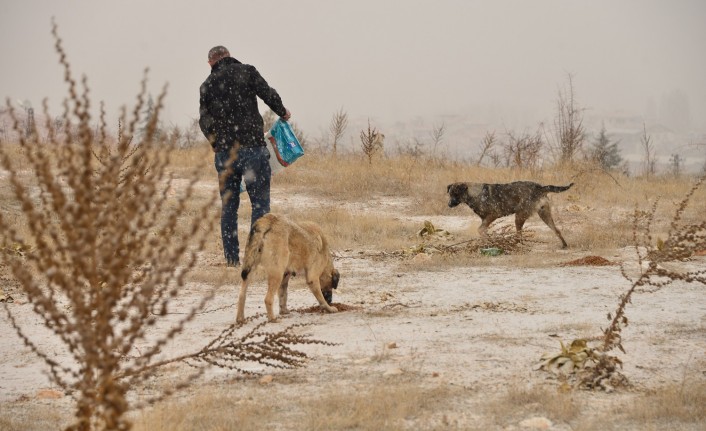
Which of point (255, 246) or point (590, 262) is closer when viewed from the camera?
point (255, 246)

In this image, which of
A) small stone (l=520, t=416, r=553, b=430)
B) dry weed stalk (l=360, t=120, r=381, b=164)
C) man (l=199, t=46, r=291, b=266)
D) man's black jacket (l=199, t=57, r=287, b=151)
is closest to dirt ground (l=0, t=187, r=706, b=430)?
small stone (l=520, t=416, r=553, b=430)

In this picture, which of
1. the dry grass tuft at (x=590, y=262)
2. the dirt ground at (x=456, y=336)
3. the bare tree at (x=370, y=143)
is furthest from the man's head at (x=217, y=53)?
the bare tree at (x=370, y=143)

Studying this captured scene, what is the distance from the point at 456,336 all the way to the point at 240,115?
359 cm

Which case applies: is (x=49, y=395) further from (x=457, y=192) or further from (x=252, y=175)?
(x=457, y=192)

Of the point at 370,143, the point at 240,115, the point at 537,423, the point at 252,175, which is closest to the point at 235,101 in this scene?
the point at 240,115

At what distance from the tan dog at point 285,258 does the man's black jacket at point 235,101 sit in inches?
69.3

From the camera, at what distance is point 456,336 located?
196 inches

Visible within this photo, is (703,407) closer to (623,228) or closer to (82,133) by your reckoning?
(82,133)

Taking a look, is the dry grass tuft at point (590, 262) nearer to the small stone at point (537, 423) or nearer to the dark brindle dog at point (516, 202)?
the dark brindle dog at point (516, 202)

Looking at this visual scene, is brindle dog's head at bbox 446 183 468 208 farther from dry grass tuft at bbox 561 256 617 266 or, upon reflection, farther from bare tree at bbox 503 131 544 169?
bare tree at bbox 503 131 544 169

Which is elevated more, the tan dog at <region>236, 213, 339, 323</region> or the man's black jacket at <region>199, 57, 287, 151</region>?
the man's black jacket at <region>199, 57, 287, 151</region>

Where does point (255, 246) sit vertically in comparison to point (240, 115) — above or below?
below

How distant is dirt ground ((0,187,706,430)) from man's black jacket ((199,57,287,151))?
1.62 metres

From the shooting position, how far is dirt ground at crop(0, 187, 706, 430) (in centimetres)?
384
